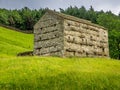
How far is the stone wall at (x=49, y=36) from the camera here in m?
65.6

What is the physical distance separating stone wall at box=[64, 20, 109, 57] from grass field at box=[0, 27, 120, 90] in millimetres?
6994

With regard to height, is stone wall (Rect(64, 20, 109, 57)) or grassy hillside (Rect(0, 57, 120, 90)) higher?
stone wall (Rect(64, 20, 109, 57))

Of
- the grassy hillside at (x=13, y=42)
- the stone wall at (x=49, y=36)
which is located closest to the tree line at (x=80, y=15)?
the grassy hillside at (x=13, y=42)

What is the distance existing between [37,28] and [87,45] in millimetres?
10770

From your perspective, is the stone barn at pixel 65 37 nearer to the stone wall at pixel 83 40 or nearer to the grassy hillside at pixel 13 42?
the stone wall at pixel 83 40

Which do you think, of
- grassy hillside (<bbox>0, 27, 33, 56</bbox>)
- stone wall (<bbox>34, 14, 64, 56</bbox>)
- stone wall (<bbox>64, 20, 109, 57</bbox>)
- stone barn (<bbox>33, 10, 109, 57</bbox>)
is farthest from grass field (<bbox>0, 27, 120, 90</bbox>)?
grassy hillside (<bbox>0, 27, 33, 56</bbox>)

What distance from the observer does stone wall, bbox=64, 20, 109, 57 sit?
65938 mm

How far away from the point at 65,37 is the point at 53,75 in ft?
66.7

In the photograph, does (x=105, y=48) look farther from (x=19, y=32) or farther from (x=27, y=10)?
(x=27, y=10)

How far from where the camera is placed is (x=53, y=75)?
150 feet

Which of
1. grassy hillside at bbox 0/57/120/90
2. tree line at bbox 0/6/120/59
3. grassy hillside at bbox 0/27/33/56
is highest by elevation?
tree line at bbox 0/6/120/59

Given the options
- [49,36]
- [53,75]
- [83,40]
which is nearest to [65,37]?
[49,36]

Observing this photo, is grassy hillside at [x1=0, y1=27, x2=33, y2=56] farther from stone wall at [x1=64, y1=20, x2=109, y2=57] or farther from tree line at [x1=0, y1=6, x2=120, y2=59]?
stone wall at [x1=64, y1=20, x2=109, y2=57]

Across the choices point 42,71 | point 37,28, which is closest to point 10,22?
point 37,28
